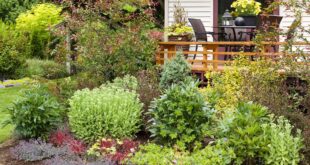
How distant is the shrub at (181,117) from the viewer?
6180mm

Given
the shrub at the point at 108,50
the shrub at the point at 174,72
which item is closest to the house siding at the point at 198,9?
the shrub at the point at 108,50

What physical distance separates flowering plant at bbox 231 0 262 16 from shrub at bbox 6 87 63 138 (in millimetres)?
5139

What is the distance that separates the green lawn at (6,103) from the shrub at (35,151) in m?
0.88

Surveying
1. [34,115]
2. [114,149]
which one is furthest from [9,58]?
[114,149]

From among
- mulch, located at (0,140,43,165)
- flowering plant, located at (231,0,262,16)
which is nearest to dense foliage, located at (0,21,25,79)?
flowering plant, located at (231,0,262,16)

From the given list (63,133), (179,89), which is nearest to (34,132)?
(63,133)

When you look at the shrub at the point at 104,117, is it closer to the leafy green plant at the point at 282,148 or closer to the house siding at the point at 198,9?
the leafy green plant at the point at 282,148

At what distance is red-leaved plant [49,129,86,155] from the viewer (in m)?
6.34

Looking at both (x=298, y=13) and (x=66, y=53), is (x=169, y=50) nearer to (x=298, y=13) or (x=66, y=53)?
(x=66, y=53)

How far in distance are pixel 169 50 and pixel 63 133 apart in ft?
14.1

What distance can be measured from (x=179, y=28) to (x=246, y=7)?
1624 mm

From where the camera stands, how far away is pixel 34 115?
260 inches

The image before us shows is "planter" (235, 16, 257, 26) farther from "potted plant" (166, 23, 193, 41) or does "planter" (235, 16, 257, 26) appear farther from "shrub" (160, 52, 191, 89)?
"shrub" (160, 52, 191, 89)

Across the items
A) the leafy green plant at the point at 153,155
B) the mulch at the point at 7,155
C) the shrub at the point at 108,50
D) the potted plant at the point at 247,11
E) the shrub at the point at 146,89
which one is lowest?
the mulch at the point at 7,155
